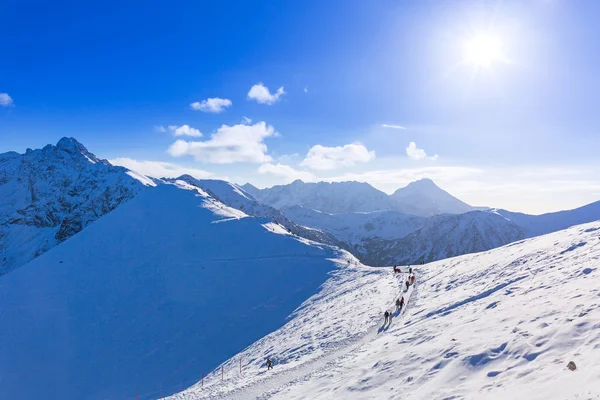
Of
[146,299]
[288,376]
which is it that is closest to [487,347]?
[288,376]

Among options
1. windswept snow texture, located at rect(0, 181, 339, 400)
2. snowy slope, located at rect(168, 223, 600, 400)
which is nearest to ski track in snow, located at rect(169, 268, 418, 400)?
snowy slope, located at rect(168, 223, 600, 400)

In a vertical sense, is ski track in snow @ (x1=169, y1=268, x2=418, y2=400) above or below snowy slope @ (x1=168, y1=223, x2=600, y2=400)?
below

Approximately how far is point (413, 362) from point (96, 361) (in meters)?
42.0

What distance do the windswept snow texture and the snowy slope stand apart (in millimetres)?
18443


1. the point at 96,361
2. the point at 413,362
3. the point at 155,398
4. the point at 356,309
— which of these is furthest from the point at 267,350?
the point at 96,361

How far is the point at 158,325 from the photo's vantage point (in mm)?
46938

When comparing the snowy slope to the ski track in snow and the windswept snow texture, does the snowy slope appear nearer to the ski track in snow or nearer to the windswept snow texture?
the ski track in snow

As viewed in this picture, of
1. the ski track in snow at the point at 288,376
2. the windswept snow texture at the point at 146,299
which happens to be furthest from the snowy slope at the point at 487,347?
the windswept snow texture at the point at 146,299

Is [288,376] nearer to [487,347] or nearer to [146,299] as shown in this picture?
[487,347]

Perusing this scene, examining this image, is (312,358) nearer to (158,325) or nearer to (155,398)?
(155,398)

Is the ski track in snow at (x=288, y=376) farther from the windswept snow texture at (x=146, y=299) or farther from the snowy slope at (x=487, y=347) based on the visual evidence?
the windswept snow texture at (x=146, y=299)

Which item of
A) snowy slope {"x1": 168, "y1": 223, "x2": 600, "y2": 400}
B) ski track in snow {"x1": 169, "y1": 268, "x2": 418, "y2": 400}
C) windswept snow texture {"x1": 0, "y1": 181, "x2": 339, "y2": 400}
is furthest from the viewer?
windswept snow texture {"x1": 0, "y1": 181, "x2": 339, "y2": 400}

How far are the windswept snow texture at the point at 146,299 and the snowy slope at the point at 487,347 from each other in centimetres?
1844

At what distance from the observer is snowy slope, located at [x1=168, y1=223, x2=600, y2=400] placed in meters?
10.5
